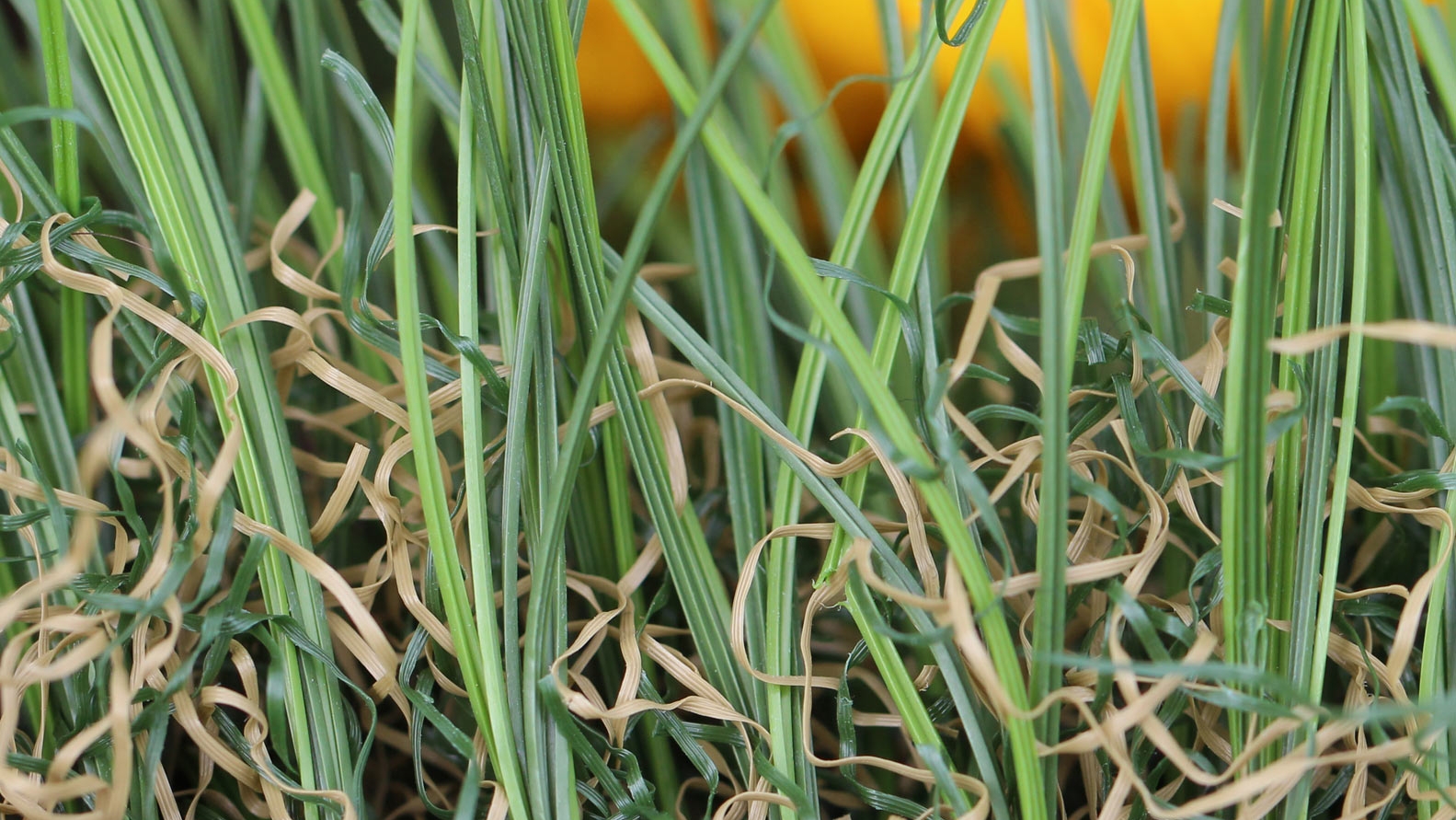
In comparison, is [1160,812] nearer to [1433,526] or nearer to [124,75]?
[1433,526]

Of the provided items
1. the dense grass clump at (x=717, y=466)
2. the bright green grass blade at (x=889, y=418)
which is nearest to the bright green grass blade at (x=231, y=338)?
the dense grass clump at (x=717, y=466)

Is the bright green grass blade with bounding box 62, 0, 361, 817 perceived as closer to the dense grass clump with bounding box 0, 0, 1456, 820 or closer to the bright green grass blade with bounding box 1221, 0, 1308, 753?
the dense grass clump with bounding box 0, 0, 1456, 820

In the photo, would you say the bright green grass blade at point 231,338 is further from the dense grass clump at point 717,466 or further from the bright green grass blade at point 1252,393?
the bright green grass blade at point 1252,393

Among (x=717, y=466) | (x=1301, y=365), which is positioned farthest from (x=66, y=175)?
(x=1301, y=365)

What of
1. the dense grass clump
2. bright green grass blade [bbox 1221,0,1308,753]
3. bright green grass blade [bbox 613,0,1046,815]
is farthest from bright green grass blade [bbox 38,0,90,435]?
bright green grass blade [bbox 1221,0,1308,753]

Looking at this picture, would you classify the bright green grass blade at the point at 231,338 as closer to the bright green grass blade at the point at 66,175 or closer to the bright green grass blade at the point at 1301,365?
the bright green grass blade at the point at 66,175

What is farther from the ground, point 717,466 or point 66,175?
point 66,175

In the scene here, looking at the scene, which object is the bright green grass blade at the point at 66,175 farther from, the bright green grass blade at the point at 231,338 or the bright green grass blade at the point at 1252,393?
the bright green grass blade at the point at 1252,393

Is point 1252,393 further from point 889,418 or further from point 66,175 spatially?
point 66,175

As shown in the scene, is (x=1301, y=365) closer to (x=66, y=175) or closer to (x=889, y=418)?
(x=889, y=418)
